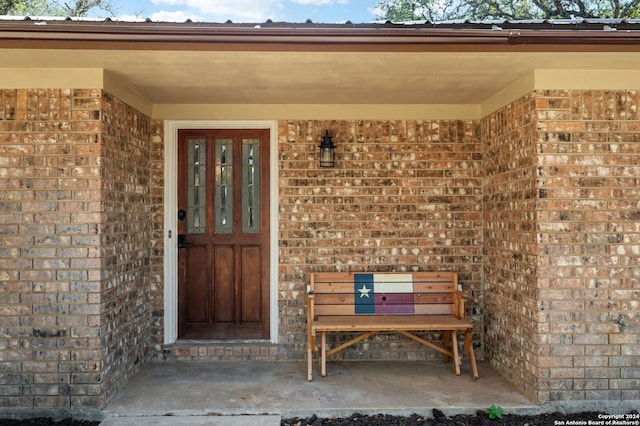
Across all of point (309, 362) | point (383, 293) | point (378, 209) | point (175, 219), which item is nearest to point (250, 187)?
point (175, 219)

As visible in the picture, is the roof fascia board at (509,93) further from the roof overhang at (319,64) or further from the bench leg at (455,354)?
the bench leg at (455,354)

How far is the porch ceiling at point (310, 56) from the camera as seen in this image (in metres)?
3.07

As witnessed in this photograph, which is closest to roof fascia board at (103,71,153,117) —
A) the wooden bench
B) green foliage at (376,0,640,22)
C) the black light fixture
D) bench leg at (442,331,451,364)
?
the black light fixture

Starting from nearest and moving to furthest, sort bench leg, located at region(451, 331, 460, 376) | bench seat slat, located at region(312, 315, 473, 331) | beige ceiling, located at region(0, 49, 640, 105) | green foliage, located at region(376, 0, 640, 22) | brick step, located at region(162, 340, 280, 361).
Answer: beige ceiling, located at region(0, 49, 640, 105), bench seat slat, located at region(312, 315, 473, 331), bench leg, located at region(451, 331, 460, 376), brick step, located at region(162, 340, 280, 361), green foliage, located at region(376, 0, 640, 22)

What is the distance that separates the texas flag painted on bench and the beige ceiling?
5.78 ft

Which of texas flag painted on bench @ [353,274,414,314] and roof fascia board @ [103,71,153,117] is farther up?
roof fascia board @ [103,71,153,117]

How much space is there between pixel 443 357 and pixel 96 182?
3617 millimetres

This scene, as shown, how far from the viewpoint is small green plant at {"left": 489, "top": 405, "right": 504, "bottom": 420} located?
12.2 ft

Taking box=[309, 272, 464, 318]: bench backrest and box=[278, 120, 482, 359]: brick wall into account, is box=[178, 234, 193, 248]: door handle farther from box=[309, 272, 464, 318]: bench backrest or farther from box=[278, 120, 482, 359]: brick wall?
box=[309, 272, 464, 318]: bench backrest

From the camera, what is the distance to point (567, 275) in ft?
12.8

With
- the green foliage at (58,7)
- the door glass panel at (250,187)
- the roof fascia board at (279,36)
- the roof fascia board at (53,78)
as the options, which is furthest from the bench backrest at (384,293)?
the green foliage at (58,7)

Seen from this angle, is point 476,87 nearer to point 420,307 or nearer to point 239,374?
point 420,307

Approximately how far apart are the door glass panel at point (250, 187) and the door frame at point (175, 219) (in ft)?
0.56

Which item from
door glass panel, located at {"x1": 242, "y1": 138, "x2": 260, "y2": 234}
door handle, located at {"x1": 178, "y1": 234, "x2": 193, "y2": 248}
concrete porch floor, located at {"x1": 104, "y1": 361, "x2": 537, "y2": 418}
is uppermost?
door glass panel, located at {"x1": 242, "y1": 138, "x2": 260, "y2": 234}
